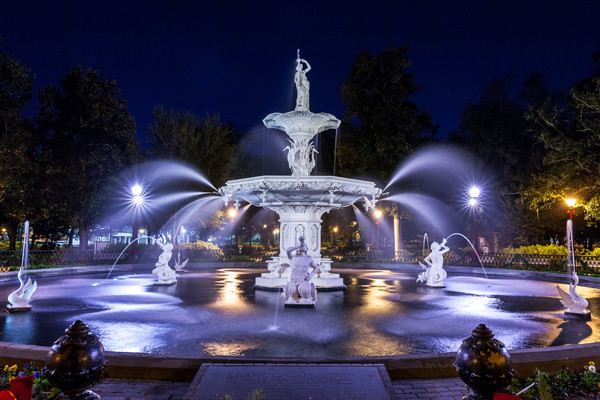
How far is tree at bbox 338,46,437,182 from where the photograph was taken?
103 ft

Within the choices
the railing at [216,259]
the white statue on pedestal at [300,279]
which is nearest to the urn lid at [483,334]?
the white statue on pedestal at [300,279]

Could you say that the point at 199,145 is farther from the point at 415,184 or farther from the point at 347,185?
the point at 347,185

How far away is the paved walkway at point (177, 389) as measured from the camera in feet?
14.6

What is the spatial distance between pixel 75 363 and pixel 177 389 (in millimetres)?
1446

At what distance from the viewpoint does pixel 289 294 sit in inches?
383

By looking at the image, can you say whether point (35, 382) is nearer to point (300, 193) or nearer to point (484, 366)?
point (484, 366)

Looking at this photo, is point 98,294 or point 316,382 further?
point 98,294

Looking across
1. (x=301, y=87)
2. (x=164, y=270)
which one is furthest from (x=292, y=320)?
(x=301, y=87)

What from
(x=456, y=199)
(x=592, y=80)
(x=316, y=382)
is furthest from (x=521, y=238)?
(x=316, y=382)

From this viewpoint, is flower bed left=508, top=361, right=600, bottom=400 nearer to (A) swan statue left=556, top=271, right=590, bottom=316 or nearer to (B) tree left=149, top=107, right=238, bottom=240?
(A) swan statue left=556, top=271, right=590, bottom=316

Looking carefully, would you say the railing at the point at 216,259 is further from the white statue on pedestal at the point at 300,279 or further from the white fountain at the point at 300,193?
the white statue on pedestal at the point at 300,279

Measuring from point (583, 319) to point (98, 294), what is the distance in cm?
1211

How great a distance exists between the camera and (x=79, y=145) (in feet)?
95.3

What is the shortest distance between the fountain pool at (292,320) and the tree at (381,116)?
751 inches
